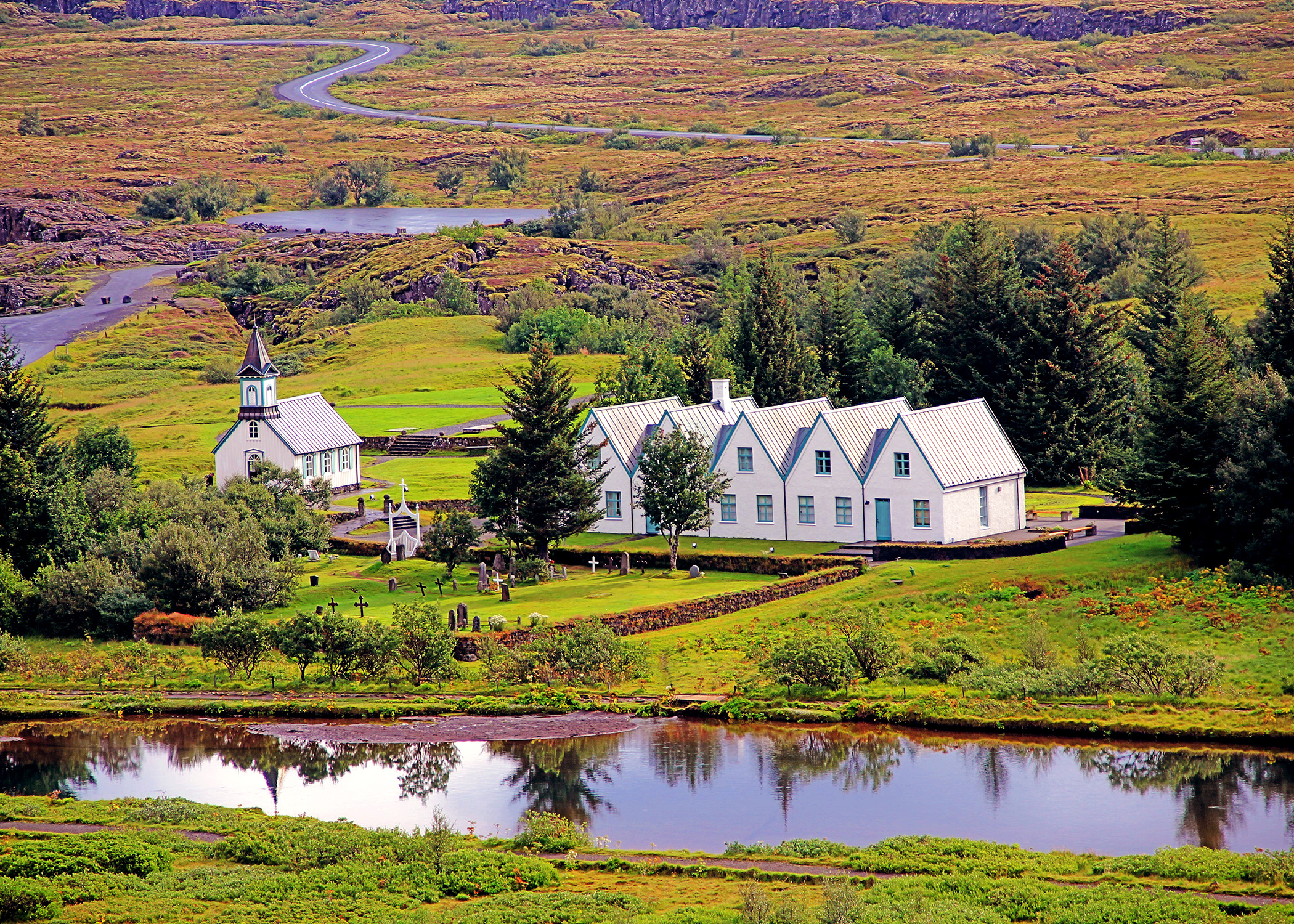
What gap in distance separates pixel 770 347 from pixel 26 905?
63.9m

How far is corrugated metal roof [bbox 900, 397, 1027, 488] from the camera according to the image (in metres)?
58.4

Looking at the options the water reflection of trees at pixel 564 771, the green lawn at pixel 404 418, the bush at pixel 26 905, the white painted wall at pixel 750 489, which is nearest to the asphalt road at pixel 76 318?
the green lawn at pixel 404 418

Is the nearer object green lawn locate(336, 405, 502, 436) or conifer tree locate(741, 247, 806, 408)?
conifer tree locate(741, 247, 806, 408)

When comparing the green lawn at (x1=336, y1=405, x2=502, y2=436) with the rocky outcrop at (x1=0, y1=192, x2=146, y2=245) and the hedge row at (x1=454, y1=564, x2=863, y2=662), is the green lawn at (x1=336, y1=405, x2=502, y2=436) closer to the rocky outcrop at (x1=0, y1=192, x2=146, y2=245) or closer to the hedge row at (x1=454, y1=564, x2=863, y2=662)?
the hedge row at (x1=454, y1=564, x2=863, y2=662)

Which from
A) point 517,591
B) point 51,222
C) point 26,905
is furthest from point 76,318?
point 26,905

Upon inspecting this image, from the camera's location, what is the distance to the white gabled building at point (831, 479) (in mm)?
59781

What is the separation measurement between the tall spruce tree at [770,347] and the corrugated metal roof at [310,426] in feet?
77.8

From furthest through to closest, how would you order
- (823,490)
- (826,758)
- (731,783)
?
(823,490) → (826,758) → (731,783)

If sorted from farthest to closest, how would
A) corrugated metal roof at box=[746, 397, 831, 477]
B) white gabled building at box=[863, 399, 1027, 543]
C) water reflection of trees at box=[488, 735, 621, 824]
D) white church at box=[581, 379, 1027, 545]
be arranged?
1. corrugated metal roof at box=[746, 397, 831, 477]
2. white church at box=[581, 379, 1027, 545]
3. white gabled building at box=[863, 399, 1027, 543]
4. water reflection of trees at box=[488, 735, 621, 824]

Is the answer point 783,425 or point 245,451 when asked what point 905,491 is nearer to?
point 783,425

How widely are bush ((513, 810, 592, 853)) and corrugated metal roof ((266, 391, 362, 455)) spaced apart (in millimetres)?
48368

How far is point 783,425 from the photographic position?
6347 centimetres

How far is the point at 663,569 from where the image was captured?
5788cm

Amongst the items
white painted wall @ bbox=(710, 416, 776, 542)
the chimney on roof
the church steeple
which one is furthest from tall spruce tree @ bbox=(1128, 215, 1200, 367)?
the church steeple
